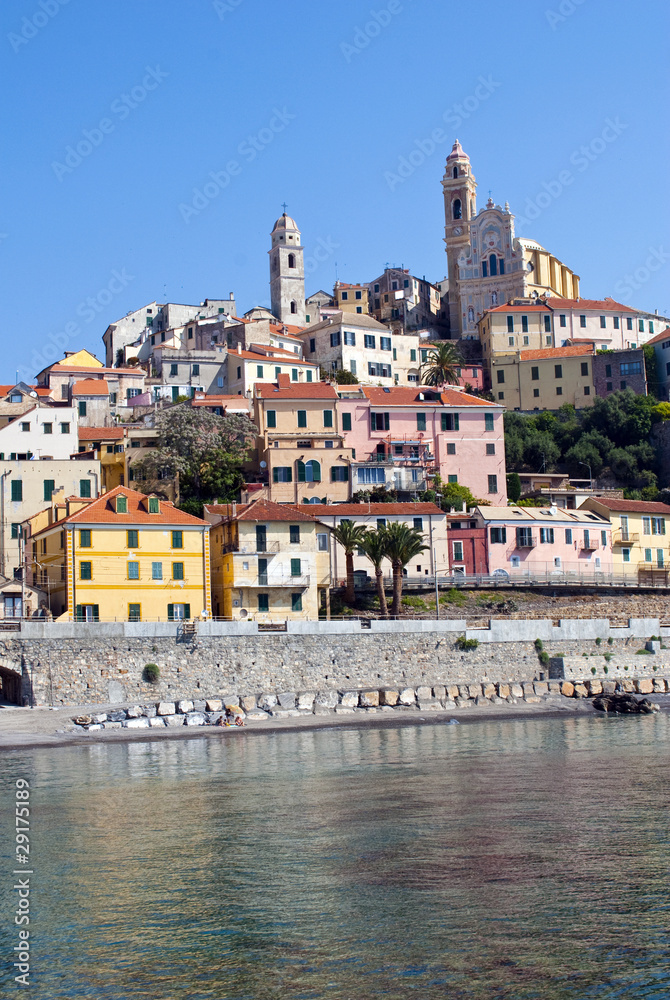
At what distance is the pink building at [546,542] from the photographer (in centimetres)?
6650

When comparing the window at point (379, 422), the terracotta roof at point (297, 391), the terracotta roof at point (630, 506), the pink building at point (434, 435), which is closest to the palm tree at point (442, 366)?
the pink building at point (434, 435)

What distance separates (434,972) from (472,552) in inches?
2003

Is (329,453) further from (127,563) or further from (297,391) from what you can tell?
(127,563)

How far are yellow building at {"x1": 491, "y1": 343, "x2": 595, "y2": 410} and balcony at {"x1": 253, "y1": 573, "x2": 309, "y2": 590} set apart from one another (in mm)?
50182

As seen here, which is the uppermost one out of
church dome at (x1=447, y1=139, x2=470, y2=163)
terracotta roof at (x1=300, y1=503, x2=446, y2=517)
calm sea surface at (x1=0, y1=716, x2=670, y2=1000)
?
church dome at (x1=447, y1=139, x2=470, y2=163)

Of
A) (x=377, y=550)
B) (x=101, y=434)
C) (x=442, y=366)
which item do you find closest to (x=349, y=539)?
(x=377, y=550)

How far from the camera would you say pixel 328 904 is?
63.5 ft

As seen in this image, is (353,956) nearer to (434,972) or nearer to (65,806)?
(434,972)

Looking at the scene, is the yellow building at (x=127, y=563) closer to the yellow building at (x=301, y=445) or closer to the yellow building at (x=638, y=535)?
the yellow building at (x=301, y=445)

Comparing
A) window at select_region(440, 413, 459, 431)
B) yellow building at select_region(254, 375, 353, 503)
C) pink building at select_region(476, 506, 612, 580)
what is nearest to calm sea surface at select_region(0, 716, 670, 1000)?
pink building at select_region(476, 506, 612, 580)

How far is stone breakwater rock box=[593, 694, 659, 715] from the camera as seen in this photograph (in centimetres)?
5009

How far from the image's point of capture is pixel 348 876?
2122 centimetres

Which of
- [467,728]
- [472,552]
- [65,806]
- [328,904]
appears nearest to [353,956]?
[328,904]

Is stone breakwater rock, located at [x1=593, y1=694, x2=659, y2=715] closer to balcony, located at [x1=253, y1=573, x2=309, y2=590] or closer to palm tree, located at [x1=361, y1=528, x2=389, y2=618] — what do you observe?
palm tree, located at [x1=361, y1=528, x2=389, y2=618]
